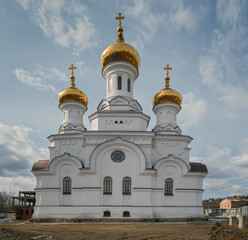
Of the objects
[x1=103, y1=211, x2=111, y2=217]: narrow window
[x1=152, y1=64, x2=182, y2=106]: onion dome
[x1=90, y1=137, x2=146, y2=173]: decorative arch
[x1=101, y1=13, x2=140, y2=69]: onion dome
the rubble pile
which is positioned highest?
[x1=101, y1=13, x2=140, y2=69]: onion dome

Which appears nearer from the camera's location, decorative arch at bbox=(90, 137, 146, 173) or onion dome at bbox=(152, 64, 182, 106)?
decorative arch at bbox=(90, 137, 146, 173)

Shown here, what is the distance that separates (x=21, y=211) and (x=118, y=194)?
40.5ft

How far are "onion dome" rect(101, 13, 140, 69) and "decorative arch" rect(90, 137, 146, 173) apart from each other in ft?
24.0

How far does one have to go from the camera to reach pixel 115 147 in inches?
708

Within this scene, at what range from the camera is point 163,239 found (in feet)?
32.3

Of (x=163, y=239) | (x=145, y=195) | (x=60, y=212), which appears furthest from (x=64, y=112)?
(x=163, y=239)

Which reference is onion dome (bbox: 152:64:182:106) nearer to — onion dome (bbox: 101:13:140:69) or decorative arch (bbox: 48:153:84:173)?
onion dome (bbox: 101:13:140:69)

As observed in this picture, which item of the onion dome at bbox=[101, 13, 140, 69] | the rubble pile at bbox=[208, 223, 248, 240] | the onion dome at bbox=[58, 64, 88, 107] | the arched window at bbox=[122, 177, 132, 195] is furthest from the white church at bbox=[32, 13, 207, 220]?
the rubble pile at bbox=[208, 223, 248, 240]

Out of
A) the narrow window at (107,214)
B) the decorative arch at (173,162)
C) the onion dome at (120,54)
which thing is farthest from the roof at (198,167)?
the onion dome at (120,54)

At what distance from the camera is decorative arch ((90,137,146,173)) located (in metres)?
17.7

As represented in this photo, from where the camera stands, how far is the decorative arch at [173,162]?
18328 millimetres

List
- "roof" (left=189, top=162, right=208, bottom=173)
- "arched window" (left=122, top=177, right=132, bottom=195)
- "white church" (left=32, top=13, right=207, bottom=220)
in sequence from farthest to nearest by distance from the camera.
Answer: "roof" (left=189, top=162, right=208, bottom=173)
"arched window" (left=122, top=177, right=132, bottom=195)
"white church" (left=32, top=13, right=207, bottom=220)

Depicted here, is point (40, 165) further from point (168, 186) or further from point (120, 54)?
point (120, 54)

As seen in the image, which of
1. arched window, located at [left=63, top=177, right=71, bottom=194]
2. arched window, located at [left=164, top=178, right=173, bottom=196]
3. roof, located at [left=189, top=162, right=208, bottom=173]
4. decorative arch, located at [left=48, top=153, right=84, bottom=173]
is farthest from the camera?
roof, located at [left=189, top=162, right=208, bottom=173]
